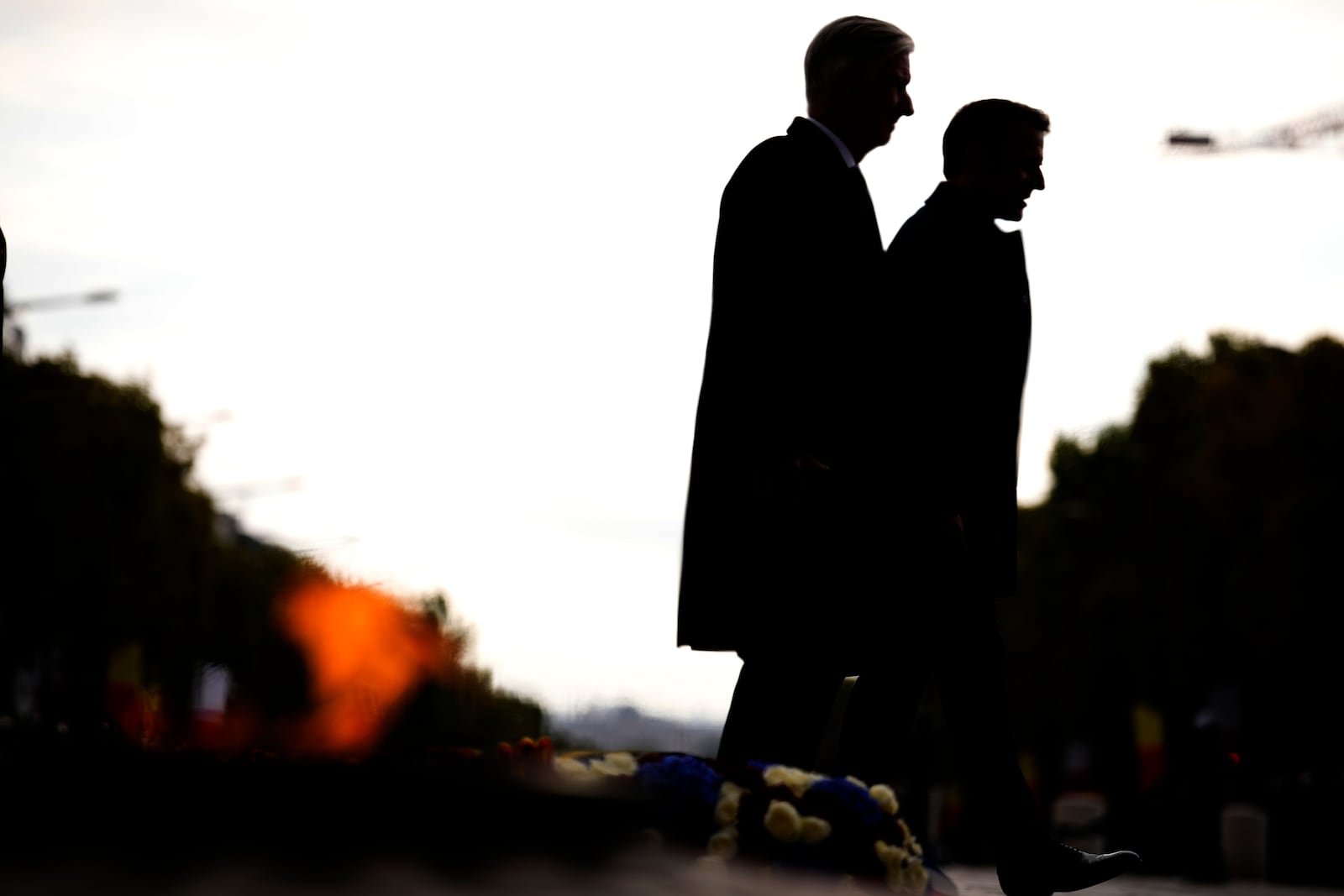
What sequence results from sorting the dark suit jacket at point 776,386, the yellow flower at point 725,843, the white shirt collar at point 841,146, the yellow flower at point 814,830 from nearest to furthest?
the yellow flower at point 725,843
the yellow flower at point 814,830
the dark suit jacket at point 776,386
the white shirt collar at point 841,146

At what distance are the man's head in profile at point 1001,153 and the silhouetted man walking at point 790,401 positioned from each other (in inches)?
12.6

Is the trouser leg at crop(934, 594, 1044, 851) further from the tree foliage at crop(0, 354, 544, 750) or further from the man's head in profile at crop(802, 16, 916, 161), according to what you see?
the tree foliage at crop(0, 354, 544, 750)

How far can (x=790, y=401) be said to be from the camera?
550 centimetres

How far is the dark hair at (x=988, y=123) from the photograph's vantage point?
6.13 metres

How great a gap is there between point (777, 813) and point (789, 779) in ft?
0.55

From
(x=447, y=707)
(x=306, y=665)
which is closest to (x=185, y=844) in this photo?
(x=447, y=707)

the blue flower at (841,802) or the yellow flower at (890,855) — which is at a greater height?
the blue flower at (841,802)

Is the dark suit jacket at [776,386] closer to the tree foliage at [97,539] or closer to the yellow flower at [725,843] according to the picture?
the yellow flower at [725,843]

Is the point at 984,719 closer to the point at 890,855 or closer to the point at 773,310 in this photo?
the point at 890,855

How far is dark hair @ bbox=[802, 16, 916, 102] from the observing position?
230 inches

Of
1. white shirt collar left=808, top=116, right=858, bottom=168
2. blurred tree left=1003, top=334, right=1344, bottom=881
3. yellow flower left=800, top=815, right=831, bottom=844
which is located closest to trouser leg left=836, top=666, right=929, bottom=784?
yellow flower left=800, top=815, right=831, bottom=844

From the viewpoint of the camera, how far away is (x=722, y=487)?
5.48 m

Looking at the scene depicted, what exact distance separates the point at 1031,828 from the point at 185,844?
4.57m

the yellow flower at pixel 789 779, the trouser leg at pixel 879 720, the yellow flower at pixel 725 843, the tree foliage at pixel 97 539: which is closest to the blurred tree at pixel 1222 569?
the tree foliage at pixel 97 539
